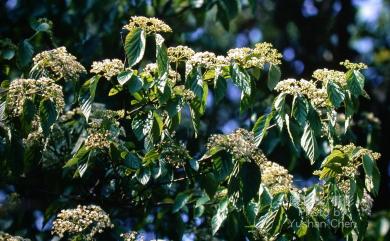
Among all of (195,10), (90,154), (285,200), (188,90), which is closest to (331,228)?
(285,200)

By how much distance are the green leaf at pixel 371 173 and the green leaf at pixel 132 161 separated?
3.42ft

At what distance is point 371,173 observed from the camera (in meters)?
2.88

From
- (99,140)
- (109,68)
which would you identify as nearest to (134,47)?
(109,68)

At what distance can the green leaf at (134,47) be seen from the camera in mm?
2848

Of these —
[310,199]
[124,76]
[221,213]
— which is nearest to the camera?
[124,76]

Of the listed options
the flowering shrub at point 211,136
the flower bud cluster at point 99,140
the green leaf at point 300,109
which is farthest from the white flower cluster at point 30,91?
the green leaf at point 300,109

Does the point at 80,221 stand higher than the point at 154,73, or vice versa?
the point at 154,73

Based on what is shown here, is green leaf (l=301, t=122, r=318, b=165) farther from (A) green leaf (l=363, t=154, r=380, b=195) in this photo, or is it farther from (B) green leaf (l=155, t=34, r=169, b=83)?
(B) green leaf (l=155, t=34, r=169, b=83)

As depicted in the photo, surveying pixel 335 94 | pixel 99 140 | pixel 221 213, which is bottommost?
pixel 221 213

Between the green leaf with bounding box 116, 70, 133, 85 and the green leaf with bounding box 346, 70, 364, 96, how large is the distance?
3.31 ft

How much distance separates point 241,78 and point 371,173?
0.71 m

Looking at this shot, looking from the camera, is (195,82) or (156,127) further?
(156,127)

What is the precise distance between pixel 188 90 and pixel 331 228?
111 cm

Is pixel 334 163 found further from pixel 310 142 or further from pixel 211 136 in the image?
pixel 211 136
